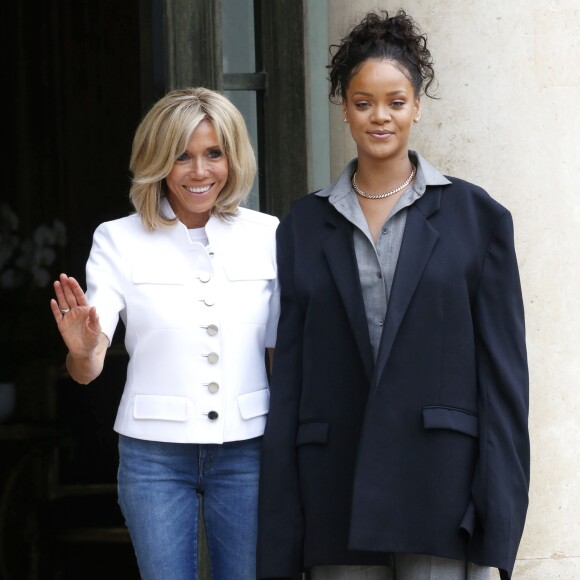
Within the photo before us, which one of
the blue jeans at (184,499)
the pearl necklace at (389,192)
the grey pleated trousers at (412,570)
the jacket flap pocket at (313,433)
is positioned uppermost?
the pearl necklace at (389,192)

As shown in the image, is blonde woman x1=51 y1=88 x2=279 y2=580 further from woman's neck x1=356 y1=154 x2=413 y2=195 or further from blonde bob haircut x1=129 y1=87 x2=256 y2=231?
woman's neck x1=356 y1=154 x2=413 y2=195

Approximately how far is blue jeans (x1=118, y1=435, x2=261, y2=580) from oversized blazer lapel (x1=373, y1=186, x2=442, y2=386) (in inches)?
15.3

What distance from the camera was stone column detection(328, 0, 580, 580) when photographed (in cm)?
388

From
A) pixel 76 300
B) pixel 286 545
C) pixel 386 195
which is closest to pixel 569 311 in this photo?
pixel 386 195

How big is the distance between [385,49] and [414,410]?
2.56ft

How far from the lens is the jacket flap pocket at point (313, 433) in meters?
3.06

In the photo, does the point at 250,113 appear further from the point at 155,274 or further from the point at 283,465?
the point at 283,465

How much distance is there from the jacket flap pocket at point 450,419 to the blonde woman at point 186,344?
Result: 0.39 metres

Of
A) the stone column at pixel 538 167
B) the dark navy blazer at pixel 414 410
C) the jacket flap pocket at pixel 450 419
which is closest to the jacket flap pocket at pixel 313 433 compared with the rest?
the dark navy blazer at pixel 414 410

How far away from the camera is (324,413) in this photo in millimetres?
3074

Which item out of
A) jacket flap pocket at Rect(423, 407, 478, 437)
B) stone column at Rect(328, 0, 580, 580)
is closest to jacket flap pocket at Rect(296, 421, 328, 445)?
jacket flap pocket at Rect(423, 407, 478, 437)

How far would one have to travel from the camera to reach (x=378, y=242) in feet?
10.1

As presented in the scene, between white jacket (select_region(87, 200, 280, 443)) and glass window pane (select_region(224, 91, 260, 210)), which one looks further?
glass window pane (select_region(224, 91, 260, 210))

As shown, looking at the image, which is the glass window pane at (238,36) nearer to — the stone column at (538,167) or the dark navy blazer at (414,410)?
the stone column at (538,167)
